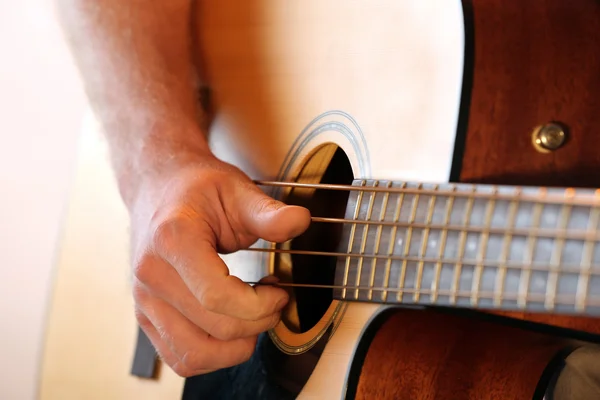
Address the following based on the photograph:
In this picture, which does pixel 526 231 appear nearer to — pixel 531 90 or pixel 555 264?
pixel 555 264

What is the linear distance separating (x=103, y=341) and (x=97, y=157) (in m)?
0.33

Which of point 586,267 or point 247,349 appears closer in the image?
point 586,267

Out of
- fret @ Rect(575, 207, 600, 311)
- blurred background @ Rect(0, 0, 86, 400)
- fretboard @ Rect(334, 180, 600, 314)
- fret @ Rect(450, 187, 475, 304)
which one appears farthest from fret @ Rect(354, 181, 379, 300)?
blurred background @ Rect(0, 0, 86, 400)

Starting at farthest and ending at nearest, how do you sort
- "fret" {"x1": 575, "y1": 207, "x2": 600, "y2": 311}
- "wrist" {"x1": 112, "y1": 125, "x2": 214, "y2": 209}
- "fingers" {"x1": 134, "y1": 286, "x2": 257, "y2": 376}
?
"wrist" {"x1": 112, "y1": 125, "x2": 214, "y2": 209}, "fingers" {"x1": 134, "y1": 286, "x2": 257, "y2": 376}, "fret" {"x1": 575, "y1": 207, "x2": 600, "y2": 311}

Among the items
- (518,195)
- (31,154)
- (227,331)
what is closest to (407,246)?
(518,195)

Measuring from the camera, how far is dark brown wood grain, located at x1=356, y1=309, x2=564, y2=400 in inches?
24.2

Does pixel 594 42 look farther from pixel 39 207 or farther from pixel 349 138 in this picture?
pixel 39 207

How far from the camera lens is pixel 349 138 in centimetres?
71

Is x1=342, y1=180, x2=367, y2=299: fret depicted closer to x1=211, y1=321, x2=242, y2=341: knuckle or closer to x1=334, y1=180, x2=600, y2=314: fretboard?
x1=334, y1=180, x2=600, y2=314: fretboard

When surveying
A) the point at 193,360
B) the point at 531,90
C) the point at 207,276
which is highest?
the point at 531,90

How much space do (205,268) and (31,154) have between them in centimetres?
118

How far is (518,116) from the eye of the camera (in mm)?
558

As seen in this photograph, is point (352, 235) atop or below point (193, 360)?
atop

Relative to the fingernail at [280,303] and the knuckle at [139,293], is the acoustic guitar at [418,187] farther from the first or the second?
the knuckle at [139,293]
